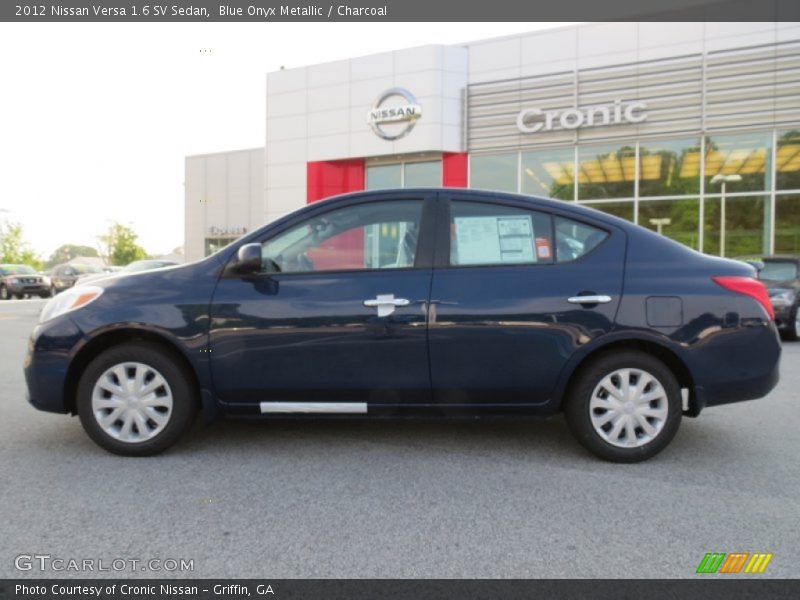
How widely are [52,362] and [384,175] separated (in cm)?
1750

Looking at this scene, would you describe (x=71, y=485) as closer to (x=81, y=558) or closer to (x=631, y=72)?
(x=81, y=558)

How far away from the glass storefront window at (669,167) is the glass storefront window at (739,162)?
0.33m

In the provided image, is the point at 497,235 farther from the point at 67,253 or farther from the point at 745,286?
the point at 67,253

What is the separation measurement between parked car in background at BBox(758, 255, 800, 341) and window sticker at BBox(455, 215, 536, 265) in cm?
791

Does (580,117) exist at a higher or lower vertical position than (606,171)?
higher

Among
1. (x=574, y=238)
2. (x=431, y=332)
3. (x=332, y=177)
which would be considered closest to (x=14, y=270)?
(x=332, y=177)

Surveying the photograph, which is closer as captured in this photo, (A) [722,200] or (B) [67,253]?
(A) [722,200]

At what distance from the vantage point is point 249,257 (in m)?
3.88

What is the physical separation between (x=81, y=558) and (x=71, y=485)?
1.00m

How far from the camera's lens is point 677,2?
1689 cm

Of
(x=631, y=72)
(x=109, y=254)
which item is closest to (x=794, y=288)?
(x=631, y=72)

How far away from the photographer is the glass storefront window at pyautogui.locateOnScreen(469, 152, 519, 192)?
18922 millimetres

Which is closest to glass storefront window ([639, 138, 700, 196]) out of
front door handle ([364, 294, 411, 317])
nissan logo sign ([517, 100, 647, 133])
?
nissan logo sign ([517, 100, 647, 133])

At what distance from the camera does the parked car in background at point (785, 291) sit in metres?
10.5
